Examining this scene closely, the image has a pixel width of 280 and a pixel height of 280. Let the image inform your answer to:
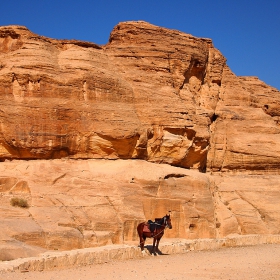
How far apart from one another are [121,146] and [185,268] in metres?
7.95

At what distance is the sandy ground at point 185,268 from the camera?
52.2ft

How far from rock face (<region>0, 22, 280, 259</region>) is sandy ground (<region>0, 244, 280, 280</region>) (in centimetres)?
195

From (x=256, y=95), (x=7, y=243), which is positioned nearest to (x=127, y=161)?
(x=7, y=243)

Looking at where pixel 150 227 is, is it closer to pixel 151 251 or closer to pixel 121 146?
pixel 151 251

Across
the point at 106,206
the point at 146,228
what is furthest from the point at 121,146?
the point at 146,228

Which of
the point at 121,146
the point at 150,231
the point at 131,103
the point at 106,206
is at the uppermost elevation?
the point at 131,103

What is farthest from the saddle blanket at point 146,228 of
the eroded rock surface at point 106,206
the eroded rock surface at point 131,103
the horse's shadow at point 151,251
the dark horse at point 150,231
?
the eroded rock surface at point 131,103

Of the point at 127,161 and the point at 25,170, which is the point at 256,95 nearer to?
the point at 127,161

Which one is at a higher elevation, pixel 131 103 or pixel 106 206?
pixel 131 103

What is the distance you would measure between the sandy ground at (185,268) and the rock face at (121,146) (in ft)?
6.39

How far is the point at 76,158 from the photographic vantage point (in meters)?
24.2

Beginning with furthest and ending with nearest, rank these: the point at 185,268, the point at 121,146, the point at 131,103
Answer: the point at 131,103 → the point at 121,146 → the point at 185,268

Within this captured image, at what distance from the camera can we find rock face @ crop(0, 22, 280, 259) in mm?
21672

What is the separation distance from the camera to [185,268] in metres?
18.6
